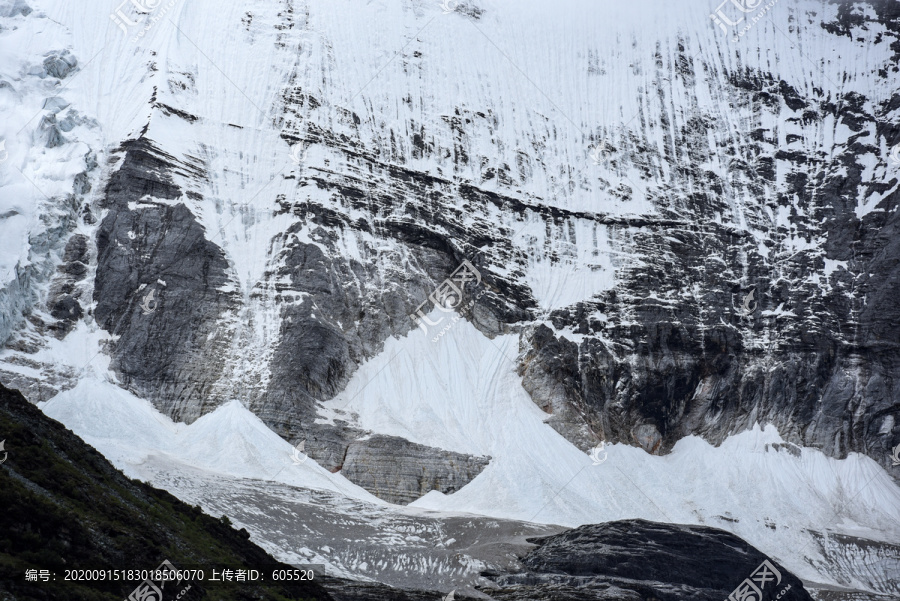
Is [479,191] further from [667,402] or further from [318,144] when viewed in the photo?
[667,402]

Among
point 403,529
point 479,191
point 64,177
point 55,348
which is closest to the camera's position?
point 403,529

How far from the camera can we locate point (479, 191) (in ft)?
378

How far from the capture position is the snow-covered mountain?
8869 centimetres

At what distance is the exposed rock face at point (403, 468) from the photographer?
86812 millimetres

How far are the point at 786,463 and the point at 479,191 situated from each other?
158ft

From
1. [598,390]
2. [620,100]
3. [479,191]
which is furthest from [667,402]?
[620,100]
